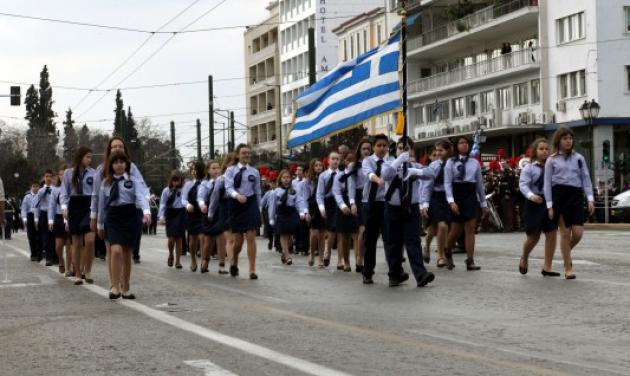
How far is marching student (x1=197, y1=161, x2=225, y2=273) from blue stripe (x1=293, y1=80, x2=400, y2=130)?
3.53 metres

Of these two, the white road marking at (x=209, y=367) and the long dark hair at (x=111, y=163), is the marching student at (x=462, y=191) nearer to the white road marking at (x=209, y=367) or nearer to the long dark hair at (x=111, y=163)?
the long dark hair at (x=111, y=163)

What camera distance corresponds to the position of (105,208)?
14.4 meters

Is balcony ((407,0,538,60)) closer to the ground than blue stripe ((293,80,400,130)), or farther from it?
farther from it

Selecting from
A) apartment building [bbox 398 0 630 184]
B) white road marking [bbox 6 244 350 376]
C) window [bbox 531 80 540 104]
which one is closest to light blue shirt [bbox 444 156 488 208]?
white road marking [bbox 6 244 350 376]

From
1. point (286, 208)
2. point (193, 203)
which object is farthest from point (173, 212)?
point (286, 208)

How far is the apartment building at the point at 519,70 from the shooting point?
54188mm

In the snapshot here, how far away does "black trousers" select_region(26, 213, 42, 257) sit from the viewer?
2651cm

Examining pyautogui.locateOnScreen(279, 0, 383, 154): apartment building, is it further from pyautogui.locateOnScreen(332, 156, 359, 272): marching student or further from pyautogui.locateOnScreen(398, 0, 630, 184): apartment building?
pyautogui.locateOnScreen(332, 156, 359, 272): marching student

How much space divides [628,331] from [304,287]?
6.14m

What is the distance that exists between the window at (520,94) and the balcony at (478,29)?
2714mm

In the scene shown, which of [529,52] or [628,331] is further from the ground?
[529,52]

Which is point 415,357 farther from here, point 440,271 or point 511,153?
point 511,153

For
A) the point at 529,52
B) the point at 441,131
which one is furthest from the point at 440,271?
the point at 441,131

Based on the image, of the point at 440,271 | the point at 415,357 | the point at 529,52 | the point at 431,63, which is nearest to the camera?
the point at 415,357
